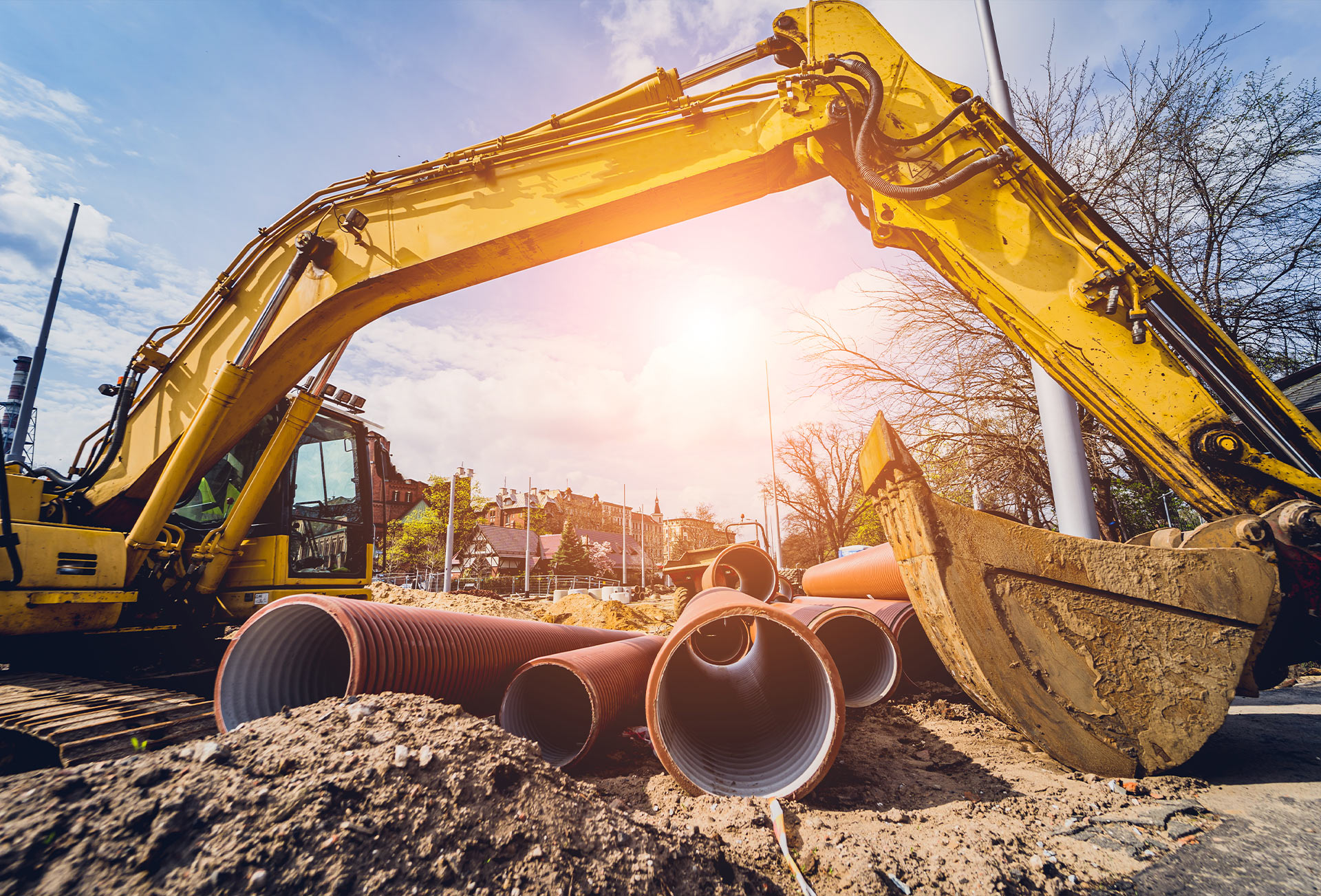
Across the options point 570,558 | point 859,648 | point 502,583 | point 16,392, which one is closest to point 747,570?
point 859,648

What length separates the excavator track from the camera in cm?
248

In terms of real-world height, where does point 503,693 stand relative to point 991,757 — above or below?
above

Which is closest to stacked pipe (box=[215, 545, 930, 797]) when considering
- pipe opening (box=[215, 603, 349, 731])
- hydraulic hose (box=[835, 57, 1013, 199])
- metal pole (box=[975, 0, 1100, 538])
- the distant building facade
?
pipe opening (box=[215, 603, 349, 731])

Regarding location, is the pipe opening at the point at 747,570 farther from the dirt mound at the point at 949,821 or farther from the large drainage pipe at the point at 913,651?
the dirt mound at the point at 949,821

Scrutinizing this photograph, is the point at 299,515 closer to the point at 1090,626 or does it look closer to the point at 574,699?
the point at 574,699

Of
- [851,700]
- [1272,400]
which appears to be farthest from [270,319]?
[1272,400]

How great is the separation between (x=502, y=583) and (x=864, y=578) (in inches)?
1229

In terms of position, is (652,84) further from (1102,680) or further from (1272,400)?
(1102,680)

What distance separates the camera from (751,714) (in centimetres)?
417

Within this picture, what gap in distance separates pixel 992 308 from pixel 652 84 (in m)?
2.77

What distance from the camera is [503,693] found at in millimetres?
3596

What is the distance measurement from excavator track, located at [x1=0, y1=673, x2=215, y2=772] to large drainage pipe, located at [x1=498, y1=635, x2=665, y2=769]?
1.66m

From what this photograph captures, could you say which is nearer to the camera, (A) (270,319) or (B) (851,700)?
→ (A) (270,319)

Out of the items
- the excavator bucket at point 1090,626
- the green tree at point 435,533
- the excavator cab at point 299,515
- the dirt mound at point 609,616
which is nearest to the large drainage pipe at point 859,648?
the excavator bucket at point 1090,626
